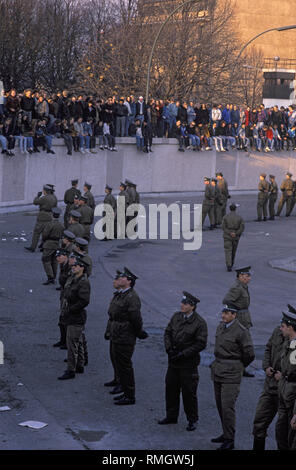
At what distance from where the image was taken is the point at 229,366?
10094 millimetres

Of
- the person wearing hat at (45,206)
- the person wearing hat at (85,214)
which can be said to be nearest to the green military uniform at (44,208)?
the person wearing hat at (45,206)

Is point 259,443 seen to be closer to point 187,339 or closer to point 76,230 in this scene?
point 187,339

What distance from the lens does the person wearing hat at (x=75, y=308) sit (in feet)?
40.7

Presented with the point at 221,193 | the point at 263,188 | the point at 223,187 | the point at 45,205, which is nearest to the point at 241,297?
the point at 45,205

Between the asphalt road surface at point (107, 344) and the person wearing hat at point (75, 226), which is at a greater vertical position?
the person wearing hat at point (75, 226)

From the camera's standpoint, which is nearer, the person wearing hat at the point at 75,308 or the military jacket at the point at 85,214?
the person wearing hat at the point at 75,308

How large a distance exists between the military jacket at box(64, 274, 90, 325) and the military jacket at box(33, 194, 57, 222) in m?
9.57

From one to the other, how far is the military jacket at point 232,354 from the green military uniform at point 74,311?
9.37 feet

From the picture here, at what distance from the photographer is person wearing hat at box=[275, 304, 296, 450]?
920cm

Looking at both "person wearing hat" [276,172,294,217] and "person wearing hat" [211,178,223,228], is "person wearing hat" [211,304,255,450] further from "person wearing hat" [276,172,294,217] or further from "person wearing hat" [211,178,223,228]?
"person wearing hat" [276,172,294,217]

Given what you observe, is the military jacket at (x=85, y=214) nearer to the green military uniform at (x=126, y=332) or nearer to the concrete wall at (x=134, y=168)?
the concrete wall at (x=134, y=168)

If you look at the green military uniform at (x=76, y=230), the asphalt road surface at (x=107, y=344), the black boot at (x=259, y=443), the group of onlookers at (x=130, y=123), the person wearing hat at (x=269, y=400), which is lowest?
the asphalt road surface at (x=107, y=344)

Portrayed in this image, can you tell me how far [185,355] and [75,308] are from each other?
2.44 metres
